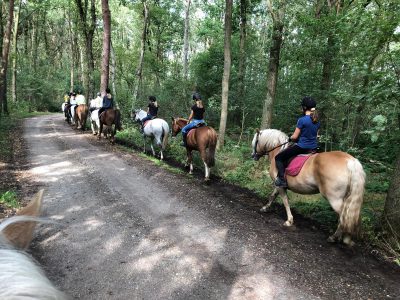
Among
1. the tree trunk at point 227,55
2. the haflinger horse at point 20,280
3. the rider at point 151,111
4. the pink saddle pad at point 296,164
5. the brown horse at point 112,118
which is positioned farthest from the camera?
the brown horse at point 112,118

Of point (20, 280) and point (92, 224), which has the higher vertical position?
point (20, 280)

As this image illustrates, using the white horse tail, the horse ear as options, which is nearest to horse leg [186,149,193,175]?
the white horse tail

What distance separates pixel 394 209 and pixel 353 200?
37.3 inches

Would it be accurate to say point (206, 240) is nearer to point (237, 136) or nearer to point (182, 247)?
point (182, 247)

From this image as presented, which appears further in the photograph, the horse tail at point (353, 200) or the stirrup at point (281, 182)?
the stirrup at point (281, 182)

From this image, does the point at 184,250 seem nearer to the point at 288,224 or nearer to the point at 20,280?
the point at 288,224

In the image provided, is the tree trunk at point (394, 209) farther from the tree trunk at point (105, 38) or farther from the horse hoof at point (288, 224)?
the tree trunk at point (105, 38)

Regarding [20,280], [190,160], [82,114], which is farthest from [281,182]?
[82,114]

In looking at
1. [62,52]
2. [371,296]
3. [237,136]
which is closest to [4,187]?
[371,296]

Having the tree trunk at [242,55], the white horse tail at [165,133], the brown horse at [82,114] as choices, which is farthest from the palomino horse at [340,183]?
the brown horse at [82,114]

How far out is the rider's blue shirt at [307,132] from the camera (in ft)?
20.8

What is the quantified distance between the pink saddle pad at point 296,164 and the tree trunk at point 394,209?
160 cm

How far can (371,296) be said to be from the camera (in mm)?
4336

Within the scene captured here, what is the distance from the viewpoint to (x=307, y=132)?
21.2ft
